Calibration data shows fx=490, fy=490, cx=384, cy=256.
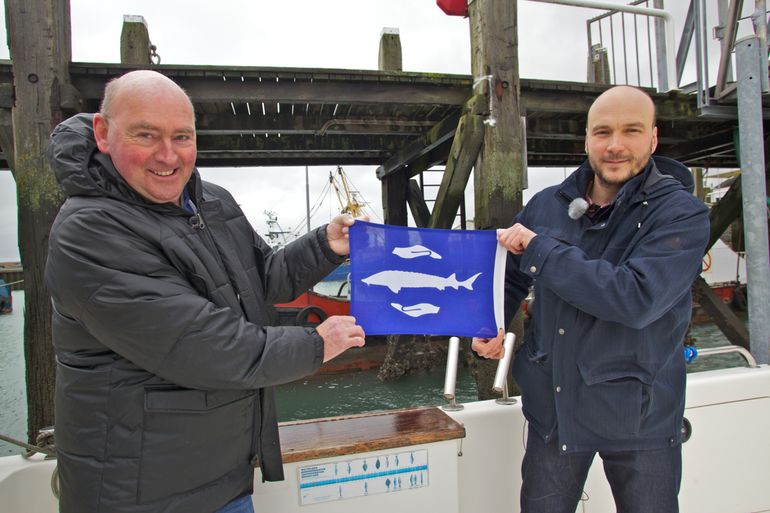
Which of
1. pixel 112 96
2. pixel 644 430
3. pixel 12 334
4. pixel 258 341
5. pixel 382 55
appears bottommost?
pixel 12 334

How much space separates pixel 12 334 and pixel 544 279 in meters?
24.2

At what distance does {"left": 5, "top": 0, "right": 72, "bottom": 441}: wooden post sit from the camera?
4391mm

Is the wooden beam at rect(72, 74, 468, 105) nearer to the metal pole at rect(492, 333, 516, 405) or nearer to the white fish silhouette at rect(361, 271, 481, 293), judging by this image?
the white fish silhouette at rect(361, 271, 481, 293)

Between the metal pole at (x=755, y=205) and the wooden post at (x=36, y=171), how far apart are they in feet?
17.7

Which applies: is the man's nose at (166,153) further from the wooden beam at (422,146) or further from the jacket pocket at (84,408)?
the wooden beam at (422,146)

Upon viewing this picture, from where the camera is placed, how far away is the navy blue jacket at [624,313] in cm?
157

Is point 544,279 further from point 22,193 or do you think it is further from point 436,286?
point 22,193

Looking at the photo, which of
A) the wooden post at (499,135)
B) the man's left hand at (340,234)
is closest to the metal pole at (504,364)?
the man's left hand at (340,234)

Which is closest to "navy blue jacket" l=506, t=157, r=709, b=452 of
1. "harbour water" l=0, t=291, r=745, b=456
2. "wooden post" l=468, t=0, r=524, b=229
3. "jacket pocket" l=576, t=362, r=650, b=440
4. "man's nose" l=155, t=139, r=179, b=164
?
"jacket pocket" l=576, t=362, r=650, b=440

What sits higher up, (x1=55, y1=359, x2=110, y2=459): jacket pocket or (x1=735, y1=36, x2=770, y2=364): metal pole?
(x1=735, y1=36, x2=770, y2=364): metal pole

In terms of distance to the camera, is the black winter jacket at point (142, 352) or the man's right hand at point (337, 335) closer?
the black winter jacket at point (142, 352)

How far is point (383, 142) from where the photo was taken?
8648 mm

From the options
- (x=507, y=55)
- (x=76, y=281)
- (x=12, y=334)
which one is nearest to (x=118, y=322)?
(x=76, y=281)

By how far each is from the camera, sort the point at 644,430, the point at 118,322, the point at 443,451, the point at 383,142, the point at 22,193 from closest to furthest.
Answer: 1. the point at 118,322
2. the point at 644,430
3. the point at 443,451
4. the point at 22,193
5. the point at 383,142
